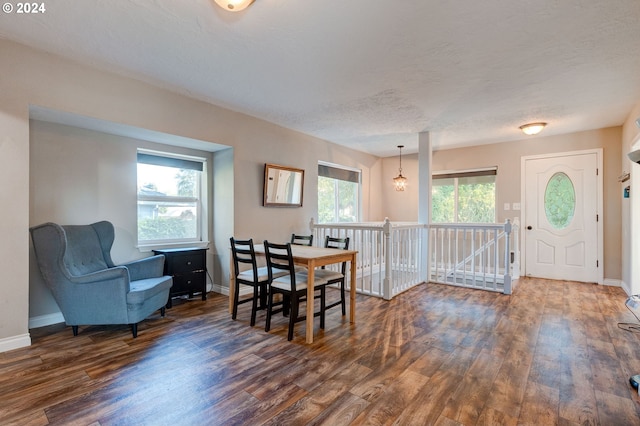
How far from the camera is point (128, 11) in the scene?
1999mm

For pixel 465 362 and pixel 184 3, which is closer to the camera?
pixel 184 3

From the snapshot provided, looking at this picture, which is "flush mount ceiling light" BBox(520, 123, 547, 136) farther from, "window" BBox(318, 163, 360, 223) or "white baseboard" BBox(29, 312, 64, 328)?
"white baseboard" BBox(29, 312, 64, 328)

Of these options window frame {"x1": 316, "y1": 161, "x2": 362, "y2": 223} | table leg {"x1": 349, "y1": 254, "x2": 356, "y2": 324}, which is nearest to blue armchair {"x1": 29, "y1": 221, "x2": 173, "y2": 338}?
table leg {"x1": 349, "y1": 254, "x2": 356, "y2": 324}

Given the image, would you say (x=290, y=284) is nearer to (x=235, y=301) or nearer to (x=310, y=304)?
(x=310, y=304)

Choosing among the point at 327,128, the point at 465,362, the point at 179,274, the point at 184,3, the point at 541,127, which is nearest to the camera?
the point at 184,3

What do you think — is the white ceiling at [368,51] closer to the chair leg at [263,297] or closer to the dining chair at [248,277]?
the dining chair at [248,277]

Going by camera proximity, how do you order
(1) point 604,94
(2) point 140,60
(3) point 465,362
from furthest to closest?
(1) point 604,94
(2) point 140,60
(3) point 465,362

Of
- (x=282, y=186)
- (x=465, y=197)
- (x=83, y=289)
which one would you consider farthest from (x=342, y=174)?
(x=83, y=289)

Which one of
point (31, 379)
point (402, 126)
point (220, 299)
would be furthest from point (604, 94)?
point (31, 379)

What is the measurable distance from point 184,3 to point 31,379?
8.75ft

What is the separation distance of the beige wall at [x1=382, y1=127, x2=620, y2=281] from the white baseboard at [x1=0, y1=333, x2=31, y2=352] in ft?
20.2

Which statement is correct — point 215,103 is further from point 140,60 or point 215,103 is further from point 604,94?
point 604,94

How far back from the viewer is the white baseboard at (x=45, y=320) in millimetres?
2898

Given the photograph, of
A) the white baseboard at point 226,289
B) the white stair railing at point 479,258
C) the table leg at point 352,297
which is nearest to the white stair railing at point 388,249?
the white stair railing at point 479,258
